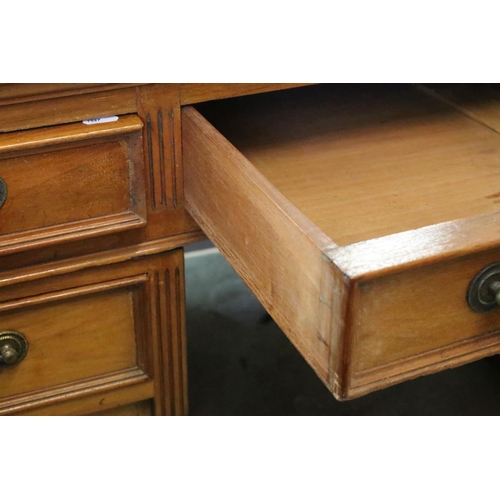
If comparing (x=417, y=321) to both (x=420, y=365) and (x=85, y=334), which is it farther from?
(x=85, y=334)

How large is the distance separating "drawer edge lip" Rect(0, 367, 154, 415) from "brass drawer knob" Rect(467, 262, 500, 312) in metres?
0.44

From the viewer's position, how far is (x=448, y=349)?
60 centimetres

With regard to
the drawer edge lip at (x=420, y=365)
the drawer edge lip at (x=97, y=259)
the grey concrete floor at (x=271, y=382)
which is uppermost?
the drawer edge lip at (x=420, y=365)

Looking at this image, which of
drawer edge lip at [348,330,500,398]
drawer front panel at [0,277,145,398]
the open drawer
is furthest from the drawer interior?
drawer front panel at [0,277,145,398]

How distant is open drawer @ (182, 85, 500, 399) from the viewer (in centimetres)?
53

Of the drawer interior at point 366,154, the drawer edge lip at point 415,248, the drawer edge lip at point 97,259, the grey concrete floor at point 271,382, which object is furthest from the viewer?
the grey concrete floor at point 271,382

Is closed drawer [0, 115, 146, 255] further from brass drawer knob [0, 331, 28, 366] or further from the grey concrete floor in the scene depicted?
the grey concrete floor

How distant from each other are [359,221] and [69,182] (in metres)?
0.28

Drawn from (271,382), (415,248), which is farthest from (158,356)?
(415,248)

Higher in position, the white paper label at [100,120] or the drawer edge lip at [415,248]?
the white paper label at [100,120]

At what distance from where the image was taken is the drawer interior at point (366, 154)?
665 mm

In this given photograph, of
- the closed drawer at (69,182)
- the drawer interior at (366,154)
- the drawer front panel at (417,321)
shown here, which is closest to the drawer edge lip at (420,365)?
the drawer front panel at (417,321)

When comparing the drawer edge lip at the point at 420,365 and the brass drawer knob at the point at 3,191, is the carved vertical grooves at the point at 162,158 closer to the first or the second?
the brass drawer knob at the point at 3,191

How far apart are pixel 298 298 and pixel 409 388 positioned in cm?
56
